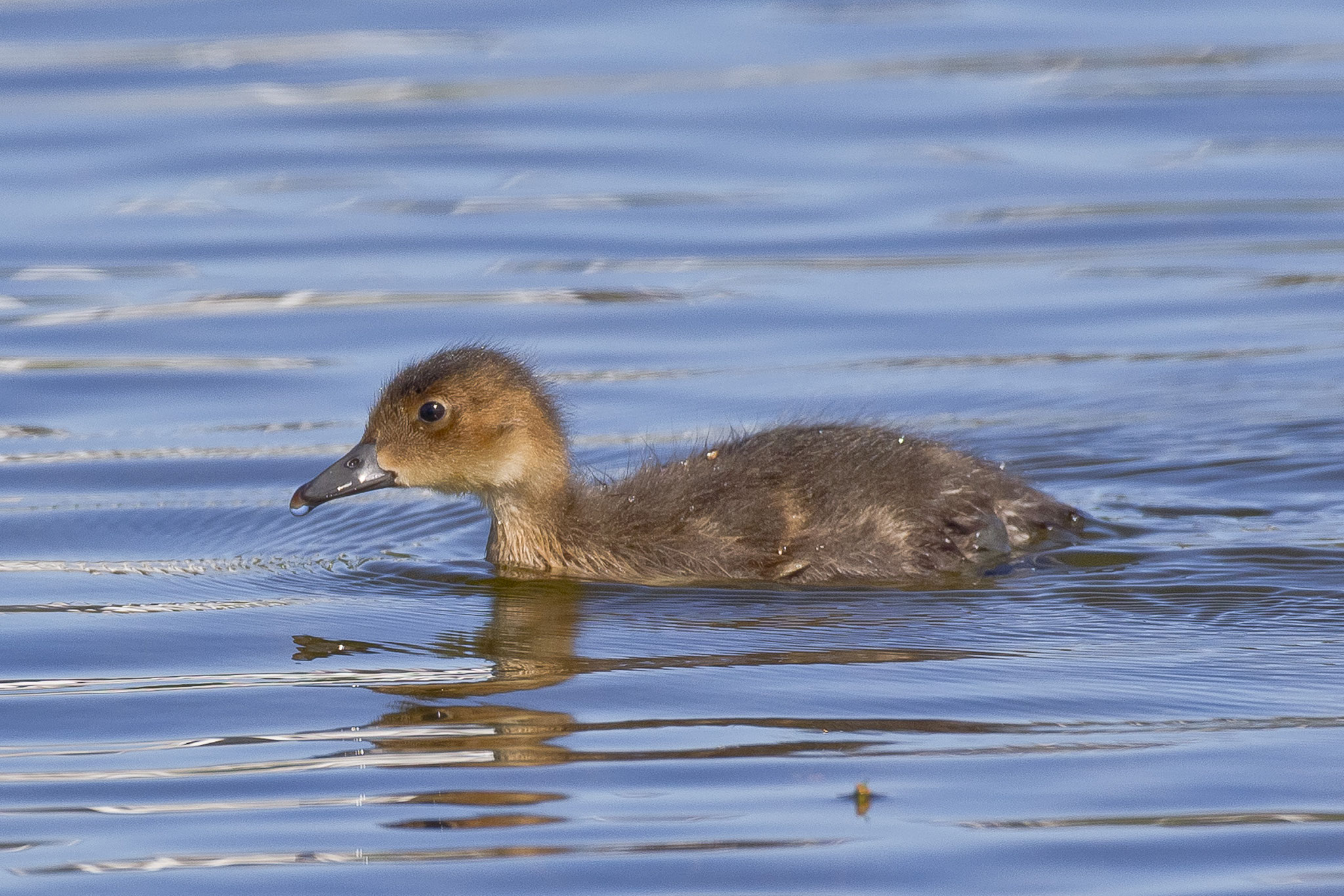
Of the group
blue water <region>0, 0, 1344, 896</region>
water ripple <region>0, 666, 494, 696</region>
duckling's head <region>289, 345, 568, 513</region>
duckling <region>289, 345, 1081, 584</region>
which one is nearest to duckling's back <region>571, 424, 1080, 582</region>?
duckling <region>289, 345, 1081, 584</region>

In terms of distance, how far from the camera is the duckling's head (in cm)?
884

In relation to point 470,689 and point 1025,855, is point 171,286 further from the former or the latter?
point 1025,855

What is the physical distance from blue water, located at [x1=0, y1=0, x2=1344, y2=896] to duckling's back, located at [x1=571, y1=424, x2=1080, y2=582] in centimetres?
18

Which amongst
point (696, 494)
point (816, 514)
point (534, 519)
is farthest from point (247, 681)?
point (816, 514)

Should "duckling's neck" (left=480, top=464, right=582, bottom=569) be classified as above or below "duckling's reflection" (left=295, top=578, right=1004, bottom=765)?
→ above

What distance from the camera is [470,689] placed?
7336mm

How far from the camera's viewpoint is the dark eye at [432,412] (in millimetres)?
8852

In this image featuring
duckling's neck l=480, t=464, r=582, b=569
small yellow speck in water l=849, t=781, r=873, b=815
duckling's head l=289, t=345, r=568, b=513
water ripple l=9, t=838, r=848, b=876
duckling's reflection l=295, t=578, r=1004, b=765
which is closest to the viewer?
water ripple l=9, t=838, r=848, b=876

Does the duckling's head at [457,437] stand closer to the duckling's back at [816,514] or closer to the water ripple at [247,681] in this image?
the duckling's back at [816,514]

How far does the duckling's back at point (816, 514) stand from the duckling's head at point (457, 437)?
0.97 ft

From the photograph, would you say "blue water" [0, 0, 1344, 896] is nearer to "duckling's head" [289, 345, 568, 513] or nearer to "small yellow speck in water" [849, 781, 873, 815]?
"small yellow speck in water" [849, 781, 873, 815]

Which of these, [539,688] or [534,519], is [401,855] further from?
[534,519]

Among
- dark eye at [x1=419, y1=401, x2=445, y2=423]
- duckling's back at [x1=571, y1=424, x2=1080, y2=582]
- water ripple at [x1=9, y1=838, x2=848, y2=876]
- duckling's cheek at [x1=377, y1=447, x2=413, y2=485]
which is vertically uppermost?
dark eye at [x1=419, y1=401, x2=445, y2=423]

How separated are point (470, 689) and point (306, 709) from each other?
1.74 ft
